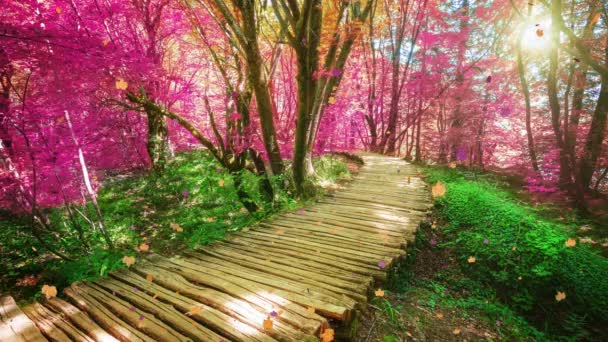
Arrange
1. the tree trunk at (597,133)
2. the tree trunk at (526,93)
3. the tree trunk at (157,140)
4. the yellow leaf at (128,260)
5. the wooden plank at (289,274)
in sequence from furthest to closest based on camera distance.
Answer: the tree trunk at (157,140) → the tree trunk at (526,93) → the tree trunk at (597,133) → the yellow leaf at (128,260) → the wooden plank at (289,274)

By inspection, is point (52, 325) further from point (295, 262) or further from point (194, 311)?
point (295, 262)

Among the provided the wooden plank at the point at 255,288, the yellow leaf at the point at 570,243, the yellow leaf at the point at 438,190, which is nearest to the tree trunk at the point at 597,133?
the yellow leaf at the point at 438,190

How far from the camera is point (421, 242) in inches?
169

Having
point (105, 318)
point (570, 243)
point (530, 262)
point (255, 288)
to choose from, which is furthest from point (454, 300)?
point (105, 318)

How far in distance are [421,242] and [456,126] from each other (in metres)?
9.64

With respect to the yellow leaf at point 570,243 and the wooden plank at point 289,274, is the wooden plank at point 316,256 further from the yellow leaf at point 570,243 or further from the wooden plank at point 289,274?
the yellow leaf at point 570,243

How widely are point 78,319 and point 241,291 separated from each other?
1.28 metres

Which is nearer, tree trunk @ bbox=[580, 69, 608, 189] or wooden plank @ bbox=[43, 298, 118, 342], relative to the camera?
wooden plank @ bbox=[43, 298, 118, 342]

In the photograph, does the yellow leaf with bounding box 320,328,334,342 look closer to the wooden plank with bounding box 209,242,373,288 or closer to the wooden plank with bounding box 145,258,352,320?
the wooden plank with bounding box 145,258,352,320

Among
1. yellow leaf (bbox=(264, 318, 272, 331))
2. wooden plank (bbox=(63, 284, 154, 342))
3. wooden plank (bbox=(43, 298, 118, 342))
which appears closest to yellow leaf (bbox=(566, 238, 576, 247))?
yellow leaf (bbox=(264, 318, 272, 331))

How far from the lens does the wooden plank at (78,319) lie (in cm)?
200

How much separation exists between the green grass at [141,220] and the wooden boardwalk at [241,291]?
527 mm

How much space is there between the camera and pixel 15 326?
6.78 ft

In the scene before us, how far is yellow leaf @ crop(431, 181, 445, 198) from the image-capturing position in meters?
5.64
